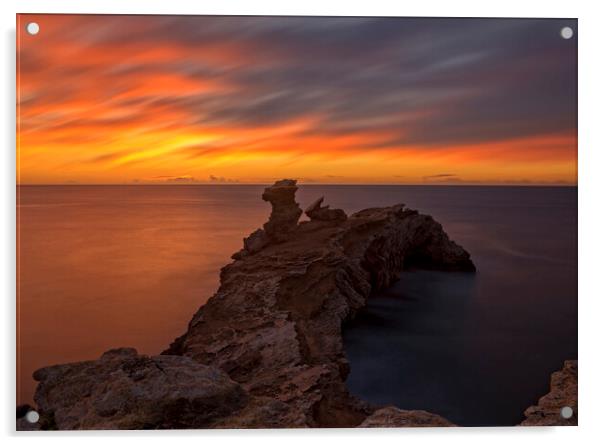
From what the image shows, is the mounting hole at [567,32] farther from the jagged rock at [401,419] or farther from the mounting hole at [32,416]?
the mounting hole at [32,416]

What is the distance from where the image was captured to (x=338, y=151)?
5.28 meters

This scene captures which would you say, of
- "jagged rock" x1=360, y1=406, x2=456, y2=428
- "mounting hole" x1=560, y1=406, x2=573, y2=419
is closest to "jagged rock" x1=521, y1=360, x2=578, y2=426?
"mounting hole" x1=560, y1=406, x2=573, y2=419

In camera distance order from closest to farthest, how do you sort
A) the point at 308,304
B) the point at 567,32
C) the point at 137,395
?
the point at 137,395, the point at 567,32, the point at 308,304

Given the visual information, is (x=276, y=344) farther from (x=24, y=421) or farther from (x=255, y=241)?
(x=24, y=421)

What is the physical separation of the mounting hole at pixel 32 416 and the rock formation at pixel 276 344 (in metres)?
0.08

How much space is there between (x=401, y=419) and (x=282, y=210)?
8.28 feet

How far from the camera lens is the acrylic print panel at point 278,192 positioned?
15.4 ft

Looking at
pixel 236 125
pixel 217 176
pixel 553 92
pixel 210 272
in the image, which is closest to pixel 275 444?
pixel 210 272

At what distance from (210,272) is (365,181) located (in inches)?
77.7

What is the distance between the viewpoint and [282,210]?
233 inches

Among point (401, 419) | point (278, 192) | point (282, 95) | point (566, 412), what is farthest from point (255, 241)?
point (566, 412)

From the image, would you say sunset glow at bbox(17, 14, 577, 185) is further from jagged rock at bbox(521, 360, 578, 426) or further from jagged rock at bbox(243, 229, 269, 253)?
jagged rock at bbox(521, 360, 578, 426)

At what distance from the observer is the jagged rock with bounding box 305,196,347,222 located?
6.07 metres
